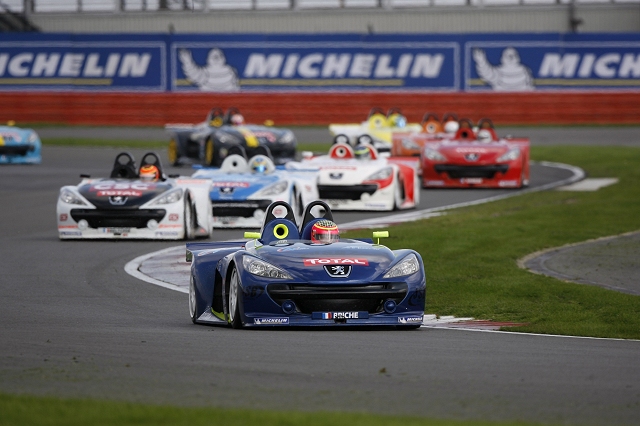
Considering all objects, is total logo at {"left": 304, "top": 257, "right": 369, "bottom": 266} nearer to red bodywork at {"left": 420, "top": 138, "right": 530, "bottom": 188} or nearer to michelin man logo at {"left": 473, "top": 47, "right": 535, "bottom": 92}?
red bodywork at {"left": 420, "top": 138, "right": 530, "bottom": 188}

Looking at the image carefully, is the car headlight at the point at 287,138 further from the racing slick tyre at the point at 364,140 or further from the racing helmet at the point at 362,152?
the racing helmet at the point at 362,152

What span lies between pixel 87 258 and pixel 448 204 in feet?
31.4

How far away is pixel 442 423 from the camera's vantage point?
5.46m

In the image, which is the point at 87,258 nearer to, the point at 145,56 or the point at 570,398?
the point at 570,398

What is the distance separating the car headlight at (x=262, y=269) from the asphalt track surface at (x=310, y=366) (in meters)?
0.41

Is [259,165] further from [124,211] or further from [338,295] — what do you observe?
[338,295]

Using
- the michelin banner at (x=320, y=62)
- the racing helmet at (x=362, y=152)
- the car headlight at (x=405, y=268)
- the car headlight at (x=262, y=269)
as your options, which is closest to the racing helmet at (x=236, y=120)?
the racing helmet at (x=362, y=152)

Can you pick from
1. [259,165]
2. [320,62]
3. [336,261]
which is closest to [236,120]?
[320,62]

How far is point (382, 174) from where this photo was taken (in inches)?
850

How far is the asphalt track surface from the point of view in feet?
19.6

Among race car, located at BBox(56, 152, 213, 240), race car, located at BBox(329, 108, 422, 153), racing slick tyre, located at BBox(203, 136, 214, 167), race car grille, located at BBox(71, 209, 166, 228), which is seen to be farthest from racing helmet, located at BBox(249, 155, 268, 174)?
race car, located at BBox(329, 108, 422, 153)

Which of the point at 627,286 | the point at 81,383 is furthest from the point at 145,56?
the point at 81,383

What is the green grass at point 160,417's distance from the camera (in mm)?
5352

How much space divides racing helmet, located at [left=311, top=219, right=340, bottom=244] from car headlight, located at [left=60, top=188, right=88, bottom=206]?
701cm
